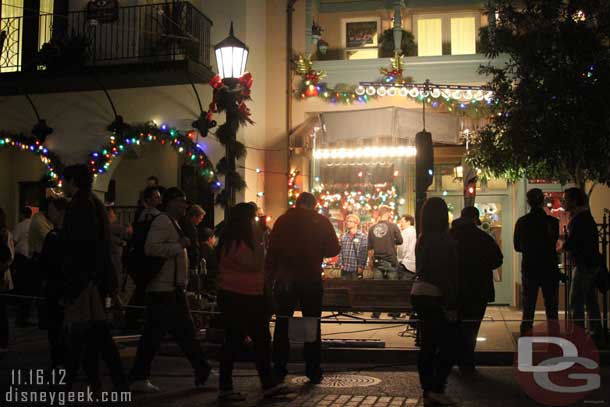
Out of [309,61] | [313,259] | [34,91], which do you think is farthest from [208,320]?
[34,91]

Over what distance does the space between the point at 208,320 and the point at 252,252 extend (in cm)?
444

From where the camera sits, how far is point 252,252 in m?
7.29

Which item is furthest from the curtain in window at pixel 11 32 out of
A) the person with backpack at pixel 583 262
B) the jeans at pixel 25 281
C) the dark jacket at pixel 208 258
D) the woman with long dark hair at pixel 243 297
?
the person with backpack at pixel 583 262

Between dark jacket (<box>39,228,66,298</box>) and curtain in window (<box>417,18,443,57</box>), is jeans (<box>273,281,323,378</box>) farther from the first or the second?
curtain in window (<box>417,18,443,57</box>)

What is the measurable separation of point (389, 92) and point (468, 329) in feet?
25.9

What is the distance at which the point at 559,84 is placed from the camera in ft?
35.5

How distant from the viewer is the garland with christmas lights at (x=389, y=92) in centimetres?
1559

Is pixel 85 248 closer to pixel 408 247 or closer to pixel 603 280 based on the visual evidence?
pixel 603 280

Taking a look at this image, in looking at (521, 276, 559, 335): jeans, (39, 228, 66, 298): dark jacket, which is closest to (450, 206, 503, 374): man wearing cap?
(521, 276, 559, 335): jeans

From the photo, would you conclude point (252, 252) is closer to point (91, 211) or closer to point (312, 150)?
point (91, 211)

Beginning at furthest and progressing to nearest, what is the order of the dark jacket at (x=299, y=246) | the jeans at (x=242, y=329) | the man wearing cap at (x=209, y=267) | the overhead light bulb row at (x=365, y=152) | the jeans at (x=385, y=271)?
the overhead light bulb row at (x=365, y=152) < the jeans at (x=385, y=271) < the man wearing cap at (x=209, y=267) < the dark jacket at (x=299, y=246) < the jeans at (x=242, y=329)

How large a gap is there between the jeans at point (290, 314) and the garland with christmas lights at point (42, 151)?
979 centimetres

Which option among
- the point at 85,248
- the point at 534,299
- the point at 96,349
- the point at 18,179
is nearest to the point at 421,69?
the point at 534,299

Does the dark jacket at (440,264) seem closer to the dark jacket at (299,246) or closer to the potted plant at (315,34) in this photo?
the dark jacket at (299,246)
